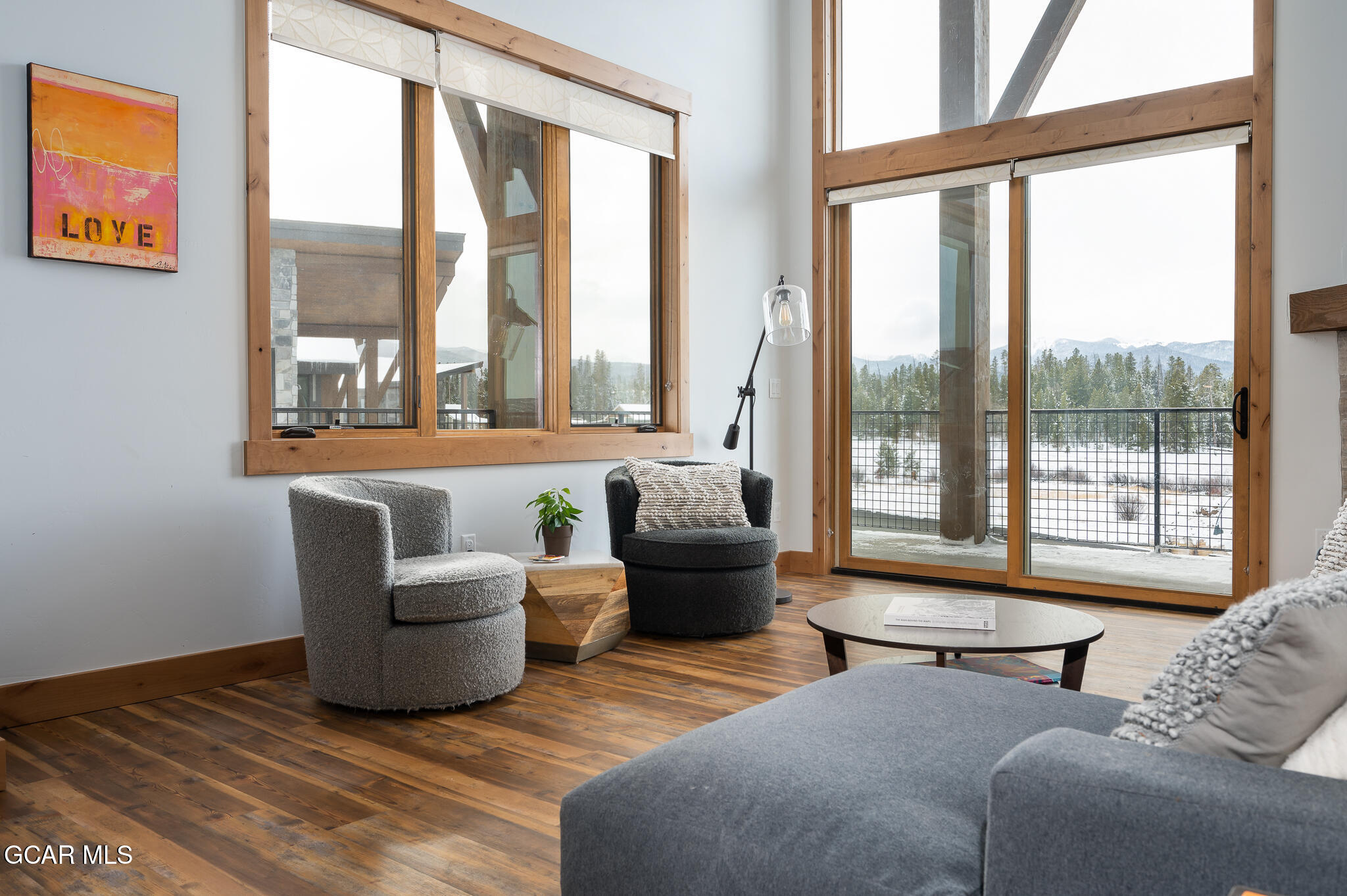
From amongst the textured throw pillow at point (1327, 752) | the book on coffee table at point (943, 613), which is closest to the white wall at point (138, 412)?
the book on coffee table at point (943, 613)

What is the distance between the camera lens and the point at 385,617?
9.15 ft

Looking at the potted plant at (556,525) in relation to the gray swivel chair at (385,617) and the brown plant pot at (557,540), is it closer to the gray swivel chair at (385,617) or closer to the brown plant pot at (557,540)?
the brown plant pot at (557,540)

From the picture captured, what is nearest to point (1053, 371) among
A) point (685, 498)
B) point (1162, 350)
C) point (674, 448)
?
point (1162, 350)

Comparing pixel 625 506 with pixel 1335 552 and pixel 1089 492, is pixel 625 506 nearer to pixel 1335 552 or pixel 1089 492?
pixel 1089 492

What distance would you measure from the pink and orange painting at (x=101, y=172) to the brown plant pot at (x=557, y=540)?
164 cm

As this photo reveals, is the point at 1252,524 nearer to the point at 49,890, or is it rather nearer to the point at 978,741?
the point at 978,741

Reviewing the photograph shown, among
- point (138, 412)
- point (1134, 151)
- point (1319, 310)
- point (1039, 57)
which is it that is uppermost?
point (1039, 57)

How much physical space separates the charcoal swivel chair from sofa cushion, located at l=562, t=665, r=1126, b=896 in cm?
228

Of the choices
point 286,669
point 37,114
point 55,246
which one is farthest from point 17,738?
point 37,114

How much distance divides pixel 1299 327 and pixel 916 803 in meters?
3.96

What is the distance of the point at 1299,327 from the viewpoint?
4.11m

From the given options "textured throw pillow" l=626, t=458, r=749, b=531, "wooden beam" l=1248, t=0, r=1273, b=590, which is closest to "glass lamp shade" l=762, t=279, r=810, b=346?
"textured throw pillow" l=626, t=458, r=749, b=531

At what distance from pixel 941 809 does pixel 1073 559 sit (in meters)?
4.14

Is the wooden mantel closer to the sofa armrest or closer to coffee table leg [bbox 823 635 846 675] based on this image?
coffee table leg [bbox 823 635 846 675]
